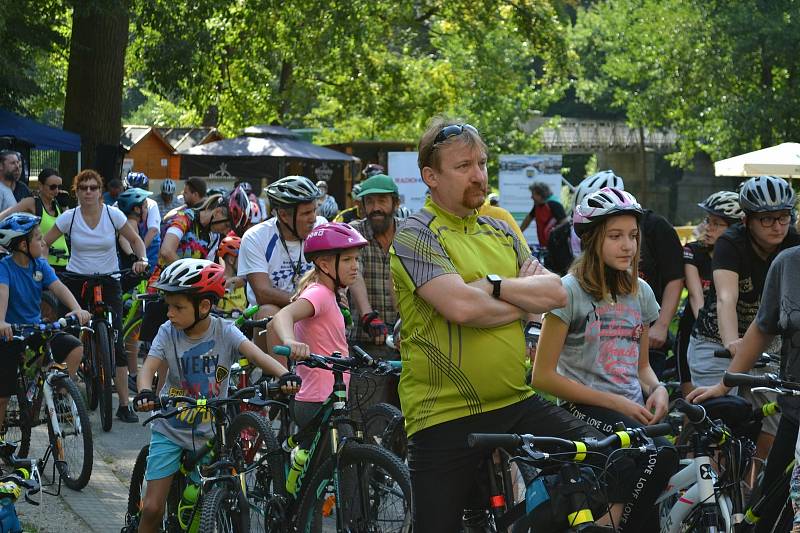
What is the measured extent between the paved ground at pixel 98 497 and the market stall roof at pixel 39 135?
35.7 ft

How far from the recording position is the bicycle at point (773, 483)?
518 centimetres

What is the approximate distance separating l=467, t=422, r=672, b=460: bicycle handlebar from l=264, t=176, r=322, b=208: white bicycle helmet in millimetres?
4191

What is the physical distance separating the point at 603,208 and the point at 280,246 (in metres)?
3.72

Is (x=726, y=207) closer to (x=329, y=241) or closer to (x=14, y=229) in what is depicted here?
(x=329, y=241)

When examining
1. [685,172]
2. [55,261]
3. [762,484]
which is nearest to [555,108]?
[685,172]

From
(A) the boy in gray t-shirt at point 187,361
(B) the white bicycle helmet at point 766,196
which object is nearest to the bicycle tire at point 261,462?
(A) the boy in gray t-shirt at point 187,361

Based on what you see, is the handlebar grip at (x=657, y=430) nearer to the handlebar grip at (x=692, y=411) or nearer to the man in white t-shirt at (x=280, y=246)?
the handlebar grip at (x=692, y=411)

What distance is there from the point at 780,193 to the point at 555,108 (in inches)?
3833

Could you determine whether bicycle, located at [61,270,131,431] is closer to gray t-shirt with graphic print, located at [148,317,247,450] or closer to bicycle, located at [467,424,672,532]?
gray t-shirt with graphic print, located at [148,317,247,450]

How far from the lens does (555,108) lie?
103312 millimetres

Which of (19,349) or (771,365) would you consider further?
(19,349)

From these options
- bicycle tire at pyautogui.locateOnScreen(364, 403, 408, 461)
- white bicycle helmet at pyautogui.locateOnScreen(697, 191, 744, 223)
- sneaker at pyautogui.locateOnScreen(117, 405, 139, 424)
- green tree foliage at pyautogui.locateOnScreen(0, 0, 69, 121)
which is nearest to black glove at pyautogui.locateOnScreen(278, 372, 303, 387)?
bicycle tire at pyautogui.locateOnScreen(364, 403, 408, 461)

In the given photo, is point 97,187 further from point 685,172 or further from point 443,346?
point 685,172

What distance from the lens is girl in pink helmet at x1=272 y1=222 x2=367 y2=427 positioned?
6789mm
